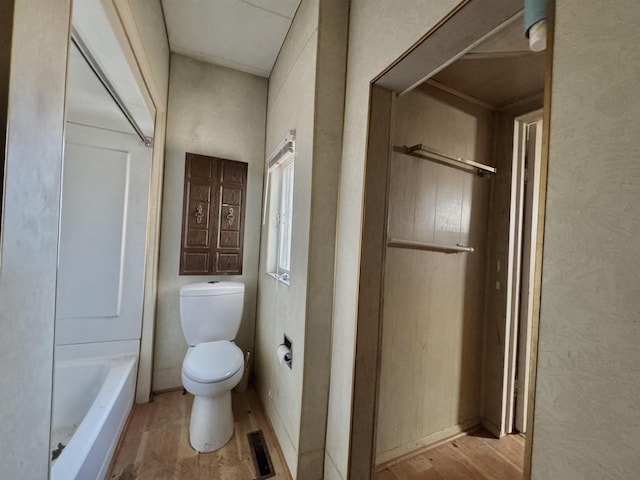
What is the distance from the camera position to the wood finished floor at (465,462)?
1.47 m

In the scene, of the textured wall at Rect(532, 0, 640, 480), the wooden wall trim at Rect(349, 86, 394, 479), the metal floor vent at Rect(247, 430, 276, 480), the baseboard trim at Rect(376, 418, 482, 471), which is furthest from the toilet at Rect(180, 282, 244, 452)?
the textured wall at Rect(532, 0, 640, 480)

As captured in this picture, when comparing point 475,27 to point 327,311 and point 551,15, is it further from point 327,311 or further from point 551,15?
point 327,311

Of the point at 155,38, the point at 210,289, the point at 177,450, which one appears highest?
the point at 155,38

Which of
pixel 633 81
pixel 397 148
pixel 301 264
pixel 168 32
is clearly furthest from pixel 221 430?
pixel 168 32

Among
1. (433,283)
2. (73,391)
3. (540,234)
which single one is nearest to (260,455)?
(73,391)

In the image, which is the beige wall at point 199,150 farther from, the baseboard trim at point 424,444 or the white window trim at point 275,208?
the baseboard trim at point 424,444

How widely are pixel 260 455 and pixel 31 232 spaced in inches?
61.9

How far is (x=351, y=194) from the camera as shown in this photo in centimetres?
123

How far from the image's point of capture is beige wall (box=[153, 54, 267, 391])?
204 centimetres

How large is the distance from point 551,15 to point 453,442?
212 cm

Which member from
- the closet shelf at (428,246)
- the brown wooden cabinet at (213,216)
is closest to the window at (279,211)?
the brown wooden cabinet at (213,216)

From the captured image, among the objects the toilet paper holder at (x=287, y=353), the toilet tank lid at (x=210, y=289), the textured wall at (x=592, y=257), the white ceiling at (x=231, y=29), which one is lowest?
the toilet paper holder at (x=287, y=353)

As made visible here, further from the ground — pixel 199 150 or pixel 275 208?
pixel 199 150

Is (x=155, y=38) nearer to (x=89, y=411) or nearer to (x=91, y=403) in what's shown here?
(x=89, y=411)
